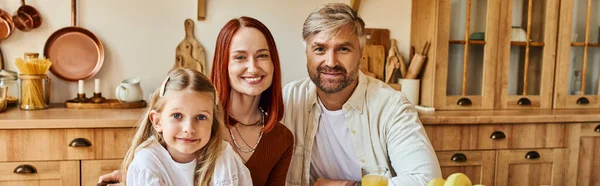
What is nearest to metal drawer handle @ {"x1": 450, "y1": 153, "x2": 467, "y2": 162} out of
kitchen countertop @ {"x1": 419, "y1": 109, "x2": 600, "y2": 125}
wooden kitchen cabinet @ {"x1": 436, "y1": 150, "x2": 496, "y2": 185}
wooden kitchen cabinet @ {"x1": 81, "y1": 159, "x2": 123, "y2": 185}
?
wooden kitchen cabinet @ {"x1": 436, "y1": 150, "x2": 496, "y2": 185}

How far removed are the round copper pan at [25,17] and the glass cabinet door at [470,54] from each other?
2.17 metres

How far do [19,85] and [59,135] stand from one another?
0.58 m

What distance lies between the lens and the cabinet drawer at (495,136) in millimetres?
2416

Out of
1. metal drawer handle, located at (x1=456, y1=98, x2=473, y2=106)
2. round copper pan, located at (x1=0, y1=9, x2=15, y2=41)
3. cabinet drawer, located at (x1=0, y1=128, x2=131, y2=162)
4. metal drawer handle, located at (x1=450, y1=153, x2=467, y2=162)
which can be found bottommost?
metal drawer handle, located at (x1=450, y1=153, x2=467, y2=162)

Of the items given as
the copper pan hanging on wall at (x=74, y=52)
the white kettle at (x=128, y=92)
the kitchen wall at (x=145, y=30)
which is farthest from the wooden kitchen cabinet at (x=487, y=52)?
the copper pan hanging on wall at (x=74, y=52)

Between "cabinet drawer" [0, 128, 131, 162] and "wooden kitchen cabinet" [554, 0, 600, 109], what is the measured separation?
2420mm

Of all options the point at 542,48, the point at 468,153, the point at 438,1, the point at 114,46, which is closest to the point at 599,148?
the point at 542,48

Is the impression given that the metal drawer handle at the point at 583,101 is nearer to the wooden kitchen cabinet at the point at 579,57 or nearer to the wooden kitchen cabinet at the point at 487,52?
the wooden kitchen cabinet at the point at 579,57

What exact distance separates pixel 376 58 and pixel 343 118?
103 cm

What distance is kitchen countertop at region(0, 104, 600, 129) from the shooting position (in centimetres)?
197

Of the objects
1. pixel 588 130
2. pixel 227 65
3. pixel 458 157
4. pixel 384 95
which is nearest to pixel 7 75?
pixel 227 65

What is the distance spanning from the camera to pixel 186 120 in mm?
1244

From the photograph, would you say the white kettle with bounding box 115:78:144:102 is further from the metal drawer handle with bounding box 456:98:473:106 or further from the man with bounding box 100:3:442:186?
the metal drawer handle with bounding box 456:98:473:106

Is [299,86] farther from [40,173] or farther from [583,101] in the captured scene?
[583,101]
